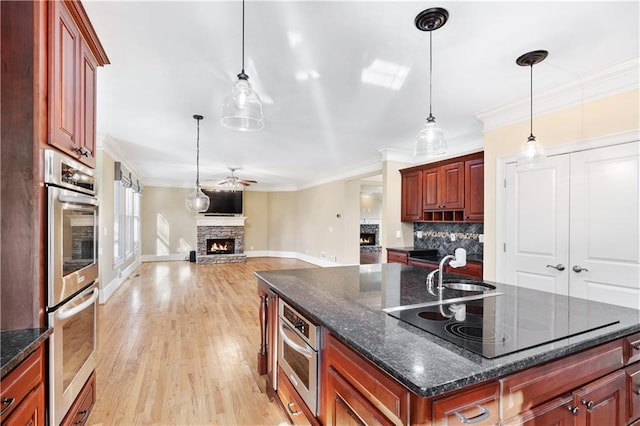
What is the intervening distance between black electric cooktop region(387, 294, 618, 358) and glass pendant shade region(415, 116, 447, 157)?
1.17m

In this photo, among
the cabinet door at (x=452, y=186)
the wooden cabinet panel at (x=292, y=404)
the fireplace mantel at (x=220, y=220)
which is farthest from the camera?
the fireplace mantel at (x=220, y=220)

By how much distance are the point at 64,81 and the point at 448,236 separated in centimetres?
487

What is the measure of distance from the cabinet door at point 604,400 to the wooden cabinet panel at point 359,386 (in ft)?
2.58

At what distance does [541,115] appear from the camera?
10.1ft

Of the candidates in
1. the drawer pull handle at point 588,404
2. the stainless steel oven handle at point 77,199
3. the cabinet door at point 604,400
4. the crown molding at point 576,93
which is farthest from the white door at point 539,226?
the stainless steel oven handle at point 77,199

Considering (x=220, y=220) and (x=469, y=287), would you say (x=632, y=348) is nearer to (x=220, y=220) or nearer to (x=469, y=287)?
(x=469, y=287)

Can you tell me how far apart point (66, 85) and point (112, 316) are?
369cm

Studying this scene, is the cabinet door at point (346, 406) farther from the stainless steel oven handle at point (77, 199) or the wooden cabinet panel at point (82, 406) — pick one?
the stainless steel oven handle at point (77, 199)

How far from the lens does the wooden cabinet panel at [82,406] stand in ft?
5.17

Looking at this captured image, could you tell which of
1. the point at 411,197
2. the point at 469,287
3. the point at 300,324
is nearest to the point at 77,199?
the point at 300,324

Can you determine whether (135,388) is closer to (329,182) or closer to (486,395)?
(486,395)

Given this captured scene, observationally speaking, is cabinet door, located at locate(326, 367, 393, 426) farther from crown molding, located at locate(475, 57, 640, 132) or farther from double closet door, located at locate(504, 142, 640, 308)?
crown molding, located at locate(475, 57, 640, 132)

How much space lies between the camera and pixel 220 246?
9.79 metres

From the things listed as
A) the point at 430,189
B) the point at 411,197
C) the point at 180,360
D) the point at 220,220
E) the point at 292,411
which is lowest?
the point at 180,360
